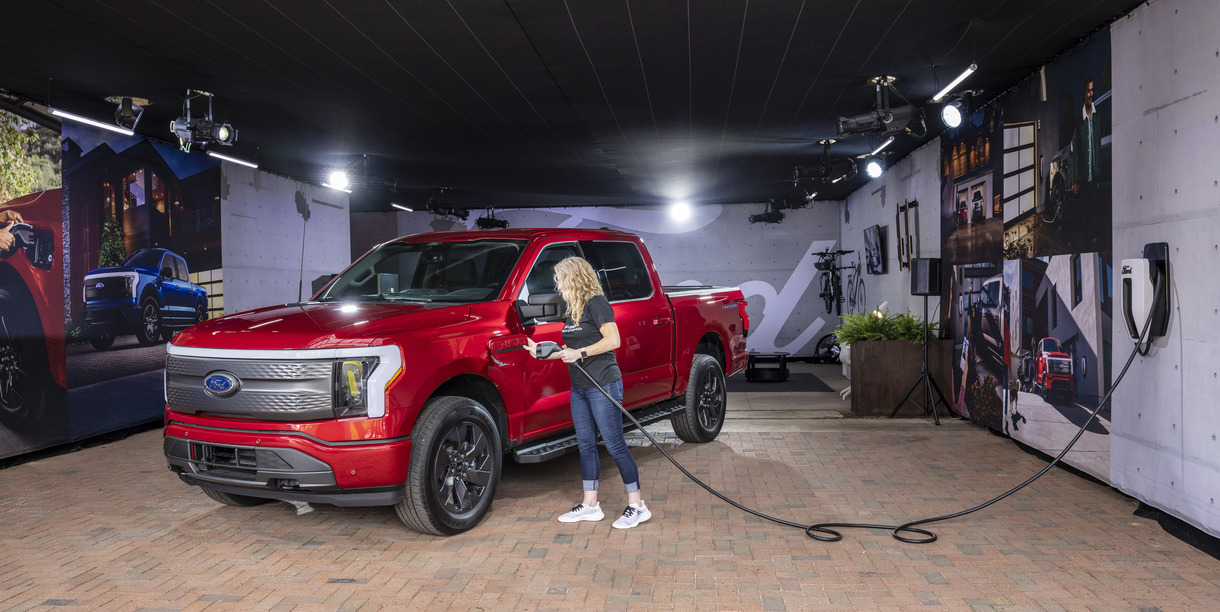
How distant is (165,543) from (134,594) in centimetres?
89

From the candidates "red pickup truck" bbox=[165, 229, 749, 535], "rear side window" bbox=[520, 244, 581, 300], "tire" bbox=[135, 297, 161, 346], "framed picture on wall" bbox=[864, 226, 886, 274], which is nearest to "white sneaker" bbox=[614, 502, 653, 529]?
"red pickup truck" bbox=[165, 229, 749, 535]

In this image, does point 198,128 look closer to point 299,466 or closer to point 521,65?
point 521,65

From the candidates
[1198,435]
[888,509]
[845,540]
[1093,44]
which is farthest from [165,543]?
[1093,44]

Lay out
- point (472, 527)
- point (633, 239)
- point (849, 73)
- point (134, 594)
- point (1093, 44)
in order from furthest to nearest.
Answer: point (849, 73) < point (633, 239) < point (1093, 44) < point (472, 527) < point (134, 594)

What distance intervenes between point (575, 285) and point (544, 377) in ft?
3.04

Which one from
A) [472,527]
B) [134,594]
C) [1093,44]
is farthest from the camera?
[1093,44]

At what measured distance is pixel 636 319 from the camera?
20.6ft

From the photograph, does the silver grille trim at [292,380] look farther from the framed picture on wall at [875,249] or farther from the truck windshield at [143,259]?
the framed picture on wall at [875,249]

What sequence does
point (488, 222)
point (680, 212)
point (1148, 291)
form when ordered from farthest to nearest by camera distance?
point (680, 212) < point (488, 222) < point (1148, 291)

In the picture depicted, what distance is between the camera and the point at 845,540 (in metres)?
4.57

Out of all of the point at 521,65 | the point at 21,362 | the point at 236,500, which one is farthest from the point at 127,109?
the point at 236,500

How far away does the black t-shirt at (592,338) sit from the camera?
186 inches

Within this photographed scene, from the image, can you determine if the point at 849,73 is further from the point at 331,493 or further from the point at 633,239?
the point at 331,493

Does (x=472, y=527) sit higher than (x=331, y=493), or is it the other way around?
(x=331, y=493)
